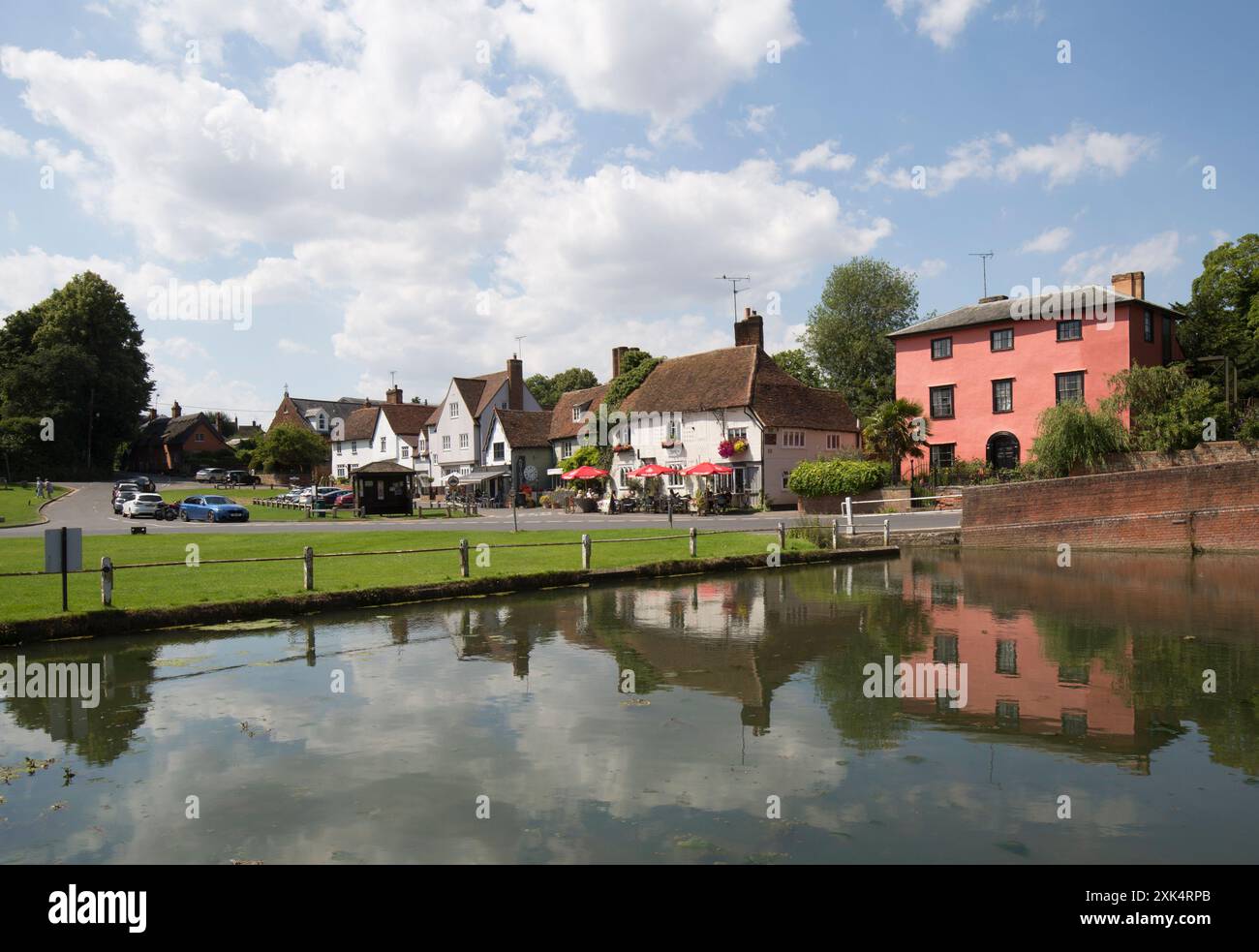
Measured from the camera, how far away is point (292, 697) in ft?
34.9

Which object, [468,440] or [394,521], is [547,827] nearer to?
[394,521]

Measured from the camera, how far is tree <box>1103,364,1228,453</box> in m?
32.5

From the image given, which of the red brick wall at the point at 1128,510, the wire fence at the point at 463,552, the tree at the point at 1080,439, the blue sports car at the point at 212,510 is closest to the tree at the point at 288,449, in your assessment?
the blue sports car at the point at 212,510

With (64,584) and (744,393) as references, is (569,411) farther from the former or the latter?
(64,584)

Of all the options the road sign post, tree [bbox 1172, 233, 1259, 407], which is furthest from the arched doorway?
the road sign post

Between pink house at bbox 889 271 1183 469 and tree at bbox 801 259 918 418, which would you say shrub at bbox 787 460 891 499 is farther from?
tree at bbox 801 259 918 418

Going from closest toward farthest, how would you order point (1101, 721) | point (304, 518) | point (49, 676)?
1. point (1101, 721)
2. point (49, 676)
3. point (304, 518)

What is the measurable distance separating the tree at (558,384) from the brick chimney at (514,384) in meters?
24.4

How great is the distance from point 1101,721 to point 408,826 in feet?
23.2

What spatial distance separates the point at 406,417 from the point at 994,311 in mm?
54125

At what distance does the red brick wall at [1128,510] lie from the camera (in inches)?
989

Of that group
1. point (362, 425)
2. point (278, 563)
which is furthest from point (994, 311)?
point (362, 425)

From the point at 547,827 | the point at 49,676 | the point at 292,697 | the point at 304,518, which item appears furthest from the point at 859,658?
the point at 304,518

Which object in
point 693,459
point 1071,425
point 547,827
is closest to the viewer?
point 547,827
